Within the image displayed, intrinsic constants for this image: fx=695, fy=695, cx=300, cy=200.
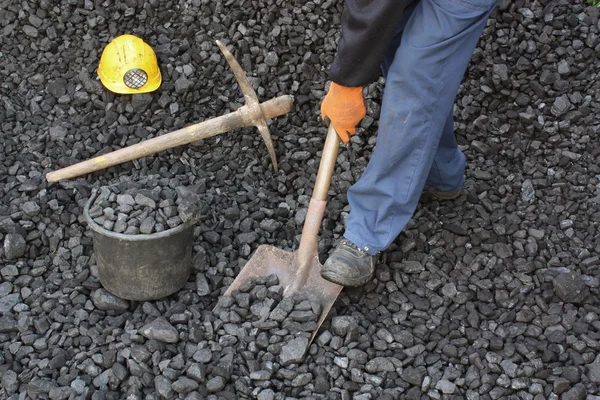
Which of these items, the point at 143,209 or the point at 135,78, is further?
the point at 135,78

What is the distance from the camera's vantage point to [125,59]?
407 cm

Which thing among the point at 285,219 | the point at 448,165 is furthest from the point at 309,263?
the point at 448,165

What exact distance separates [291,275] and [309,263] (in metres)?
0.11

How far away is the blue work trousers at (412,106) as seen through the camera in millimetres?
2736

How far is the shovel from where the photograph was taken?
3227mm

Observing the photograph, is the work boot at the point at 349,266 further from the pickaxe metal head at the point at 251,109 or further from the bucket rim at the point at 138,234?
the pickaxe metal head at the point at 251,109

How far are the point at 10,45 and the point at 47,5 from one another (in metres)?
0.37

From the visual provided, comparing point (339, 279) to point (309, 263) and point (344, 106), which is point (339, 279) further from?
point (344, 106)

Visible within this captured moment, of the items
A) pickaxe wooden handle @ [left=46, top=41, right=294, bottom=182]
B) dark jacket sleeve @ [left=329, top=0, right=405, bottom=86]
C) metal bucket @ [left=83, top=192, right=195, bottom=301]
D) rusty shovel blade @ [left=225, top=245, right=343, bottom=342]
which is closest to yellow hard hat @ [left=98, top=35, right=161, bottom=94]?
pickaxe wooden handle @ [left=46, top=41, right=294, bottom=182]

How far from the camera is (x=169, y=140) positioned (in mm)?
3662

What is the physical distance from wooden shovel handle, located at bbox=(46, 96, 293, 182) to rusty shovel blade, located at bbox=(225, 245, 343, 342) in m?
0.71

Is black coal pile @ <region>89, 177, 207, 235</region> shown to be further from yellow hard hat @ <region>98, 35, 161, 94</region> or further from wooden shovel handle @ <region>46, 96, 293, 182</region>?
yellow hard hat @ <region>98, 35, 161, 94</region>

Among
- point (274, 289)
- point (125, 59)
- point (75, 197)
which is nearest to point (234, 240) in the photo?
point (274, 289)

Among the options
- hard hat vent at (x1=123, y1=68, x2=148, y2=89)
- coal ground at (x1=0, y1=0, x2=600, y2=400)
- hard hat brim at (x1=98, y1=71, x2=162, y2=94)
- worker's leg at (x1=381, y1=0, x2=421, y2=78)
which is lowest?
coal ground at (x1=0, y1=0, x2=600, y2=400)
